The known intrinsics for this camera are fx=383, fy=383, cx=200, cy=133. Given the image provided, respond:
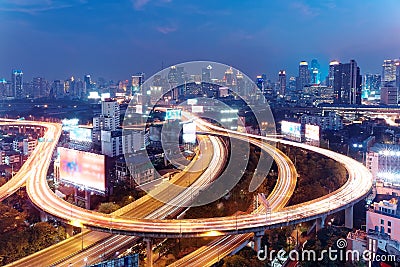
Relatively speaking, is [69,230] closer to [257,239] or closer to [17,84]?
[257,239]

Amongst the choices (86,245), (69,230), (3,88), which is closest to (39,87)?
(3,88)

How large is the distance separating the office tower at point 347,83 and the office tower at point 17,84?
32.5 ft

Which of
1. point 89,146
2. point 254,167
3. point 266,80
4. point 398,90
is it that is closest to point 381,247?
point 254,167

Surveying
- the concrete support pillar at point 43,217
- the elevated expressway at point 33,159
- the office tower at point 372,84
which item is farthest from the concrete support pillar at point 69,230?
the office tower at point 372,84

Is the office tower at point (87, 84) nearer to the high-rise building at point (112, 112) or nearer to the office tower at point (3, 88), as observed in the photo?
the office tower at point (3, 88)

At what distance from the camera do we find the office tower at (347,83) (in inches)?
485

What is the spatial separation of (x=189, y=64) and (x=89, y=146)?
1.89 meters

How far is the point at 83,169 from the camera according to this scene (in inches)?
158

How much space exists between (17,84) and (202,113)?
6.36 meters

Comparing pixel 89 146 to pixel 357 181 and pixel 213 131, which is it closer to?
pixel 213 131

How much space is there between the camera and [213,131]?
7086mm

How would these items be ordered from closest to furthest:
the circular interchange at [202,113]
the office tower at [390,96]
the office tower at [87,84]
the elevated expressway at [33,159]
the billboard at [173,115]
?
1. the elevated expressway at [33,159]
2. the circular interchange at [202,113]
3. the billboard at [173,115]
4. the office tower at [390,96]
5. the office tower at [87,84]

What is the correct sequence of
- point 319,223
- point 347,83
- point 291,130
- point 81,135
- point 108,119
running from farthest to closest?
point 347,83, point 108,119, point 291,130, point 81,135, point 319,223

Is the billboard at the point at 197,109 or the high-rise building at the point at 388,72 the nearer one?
the billboard at the point at 197,109
